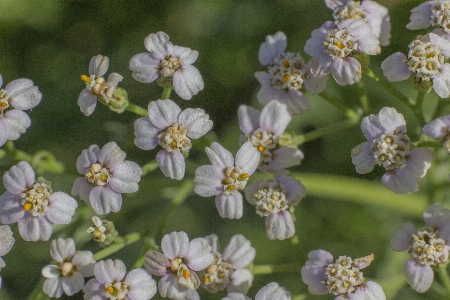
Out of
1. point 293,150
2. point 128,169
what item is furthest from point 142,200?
point 293,150

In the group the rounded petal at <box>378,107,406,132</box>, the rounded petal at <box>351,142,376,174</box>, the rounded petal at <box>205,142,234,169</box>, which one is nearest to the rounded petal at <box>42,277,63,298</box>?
the rounded petal at <box>205,142,234,169</box>

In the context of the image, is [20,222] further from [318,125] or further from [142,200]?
[318,125]

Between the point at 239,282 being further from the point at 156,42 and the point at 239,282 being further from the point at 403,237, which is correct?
the point at 156,42

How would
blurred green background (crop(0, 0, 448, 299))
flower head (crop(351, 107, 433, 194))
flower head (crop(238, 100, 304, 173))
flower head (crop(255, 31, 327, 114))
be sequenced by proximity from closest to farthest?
flower head (crop(351, 107, 433, 194))
flower head (crop(238, 100, 304, 173))
flower head (crop(255, 31, 327, 114))
blurred green background (crop(0, 0, 448, 299))

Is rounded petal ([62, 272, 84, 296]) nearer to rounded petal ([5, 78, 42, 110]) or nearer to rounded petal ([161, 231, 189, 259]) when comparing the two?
rounded petal ([161, 231, 189, 259])

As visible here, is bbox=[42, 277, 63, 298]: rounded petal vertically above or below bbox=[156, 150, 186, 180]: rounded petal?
below

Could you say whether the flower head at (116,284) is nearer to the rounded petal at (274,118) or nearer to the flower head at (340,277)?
the flower head at (340,277)

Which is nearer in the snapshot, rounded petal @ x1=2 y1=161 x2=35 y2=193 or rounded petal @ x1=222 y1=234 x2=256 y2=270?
rounded petal @ x1=2 y1=161 x2=35 y2=193

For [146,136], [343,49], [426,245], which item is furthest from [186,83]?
[426,245]
